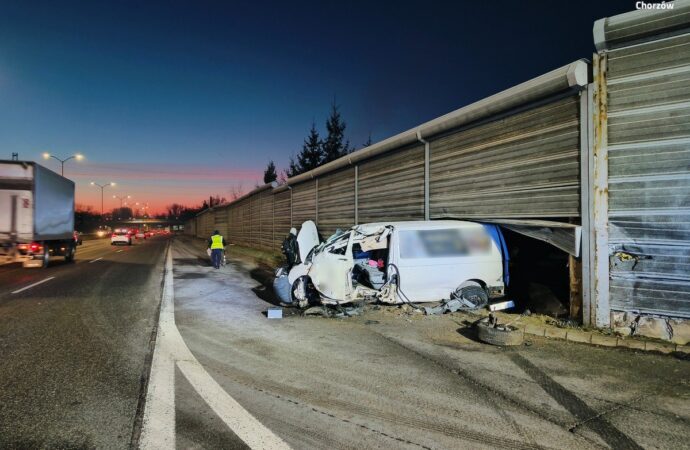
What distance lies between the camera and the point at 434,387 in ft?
14.1

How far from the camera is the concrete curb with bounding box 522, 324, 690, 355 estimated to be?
5.57m

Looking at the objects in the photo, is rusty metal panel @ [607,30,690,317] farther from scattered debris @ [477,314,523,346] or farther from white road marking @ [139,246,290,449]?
white road marking @ [139,246,290,449]

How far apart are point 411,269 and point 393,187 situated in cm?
482

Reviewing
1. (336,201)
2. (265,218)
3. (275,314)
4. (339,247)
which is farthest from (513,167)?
(265,218)

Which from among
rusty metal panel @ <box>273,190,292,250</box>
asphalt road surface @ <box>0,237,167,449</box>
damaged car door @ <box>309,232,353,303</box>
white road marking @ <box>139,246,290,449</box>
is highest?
rusty metal panel @ <box>273,190,292,250</box>

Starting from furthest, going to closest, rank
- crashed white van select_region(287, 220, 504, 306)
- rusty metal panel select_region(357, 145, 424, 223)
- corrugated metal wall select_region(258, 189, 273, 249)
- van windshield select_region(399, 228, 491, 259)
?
1. corrugated metal wall select_region(258, 189, 273, 249)
2. rusty metal panel select_region(357, 145, 424, 223)
3. van windshield select_region(399, 228, 491, 259)
4. crashed white van select_region(287, 220, 504, 306)

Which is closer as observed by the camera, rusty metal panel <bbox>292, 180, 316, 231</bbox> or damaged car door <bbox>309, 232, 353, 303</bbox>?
damaged car door <bbox>309, 232, 353, 303</bbox>

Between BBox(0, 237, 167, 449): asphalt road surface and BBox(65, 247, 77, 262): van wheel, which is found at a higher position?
BBox(65, 247, 77, 262): van wheel

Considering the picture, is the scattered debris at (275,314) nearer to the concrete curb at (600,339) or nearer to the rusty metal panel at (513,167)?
the concrete curb at (600,339)

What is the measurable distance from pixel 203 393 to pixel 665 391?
16.0 feet

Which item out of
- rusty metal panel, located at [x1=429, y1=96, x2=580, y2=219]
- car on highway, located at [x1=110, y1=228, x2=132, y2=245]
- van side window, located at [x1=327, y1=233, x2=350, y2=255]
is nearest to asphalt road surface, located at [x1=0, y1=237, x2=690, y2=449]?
van side window, located at [x1=327, y1=233, x2=350, y2=255]

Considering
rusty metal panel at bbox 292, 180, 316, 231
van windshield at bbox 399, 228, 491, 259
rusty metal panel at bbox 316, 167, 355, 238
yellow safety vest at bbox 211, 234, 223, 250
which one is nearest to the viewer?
van windshield at bbox 399, 228, 491, 259

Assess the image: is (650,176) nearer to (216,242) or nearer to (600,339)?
(600,339)

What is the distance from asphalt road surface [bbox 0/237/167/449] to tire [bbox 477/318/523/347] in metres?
4.62
